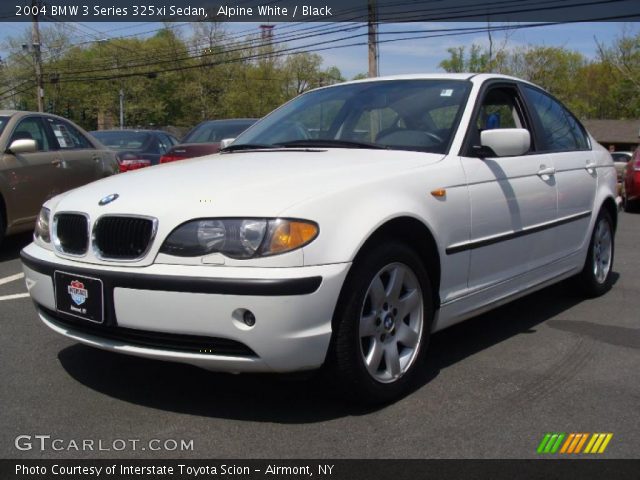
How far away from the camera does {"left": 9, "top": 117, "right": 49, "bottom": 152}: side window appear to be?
Result: 752 centimetres

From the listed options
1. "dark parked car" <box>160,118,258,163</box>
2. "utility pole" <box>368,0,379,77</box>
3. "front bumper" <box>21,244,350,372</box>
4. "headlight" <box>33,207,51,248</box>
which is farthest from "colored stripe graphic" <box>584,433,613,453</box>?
"utility pole" <box>368,0,379,77</box>

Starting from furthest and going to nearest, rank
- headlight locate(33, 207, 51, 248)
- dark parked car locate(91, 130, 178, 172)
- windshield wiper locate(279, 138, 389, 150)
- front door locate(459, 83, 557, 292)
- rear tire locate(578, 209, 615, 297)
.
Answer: dark parked car locate(91, 130, 178, 172) → rear tire locate(578, 209, 615, 297) → windshield wiper locate(279, 138, 389, 150) → front door locate(459, 83, 557, 292) → headlight locate(33, 207, 51, 248)

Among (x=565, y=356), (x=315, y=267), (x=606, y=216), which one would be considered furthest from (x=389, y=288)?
(x=606, y=216)

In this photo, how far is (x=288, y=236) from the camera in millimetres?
2928

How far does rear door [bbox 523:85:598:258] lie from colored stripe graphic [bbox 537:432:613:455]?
1.89 metres

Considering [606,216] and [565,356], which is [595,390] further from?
[606,216]

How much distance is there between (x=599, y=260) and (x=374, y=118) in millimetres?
2461

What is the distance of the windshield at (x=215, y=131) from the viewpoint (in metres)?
10.6

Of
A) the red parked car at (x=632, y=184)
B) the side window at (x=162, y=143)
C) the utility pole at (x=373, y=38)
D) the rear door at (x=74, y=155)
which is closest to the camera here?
the rear door at (x=74, y=155)

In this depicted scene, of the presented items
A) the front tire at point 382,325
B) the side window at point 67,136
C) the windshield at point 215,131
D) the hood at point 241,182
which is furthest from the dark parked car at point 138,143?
the front tire at point 382,325

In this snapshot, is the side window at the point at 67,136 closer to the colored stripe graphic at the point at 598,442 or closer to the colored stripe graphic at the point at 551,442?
the colored stripe graphic at the point at 551,442

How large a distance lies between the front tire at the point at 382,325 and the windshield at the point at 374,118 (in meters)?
0.87

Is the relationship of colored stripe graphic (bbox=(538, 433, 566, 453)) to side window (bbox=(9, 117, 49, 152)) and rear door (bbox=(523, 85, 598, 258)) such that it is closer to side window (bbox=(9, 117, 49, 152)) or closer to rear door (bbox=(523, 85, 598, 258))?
rear door (bbox=(523, 85, 598, 258))

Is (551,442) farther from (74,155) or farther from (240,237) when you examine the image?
(74,155)
